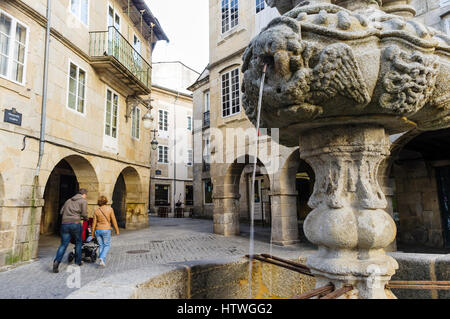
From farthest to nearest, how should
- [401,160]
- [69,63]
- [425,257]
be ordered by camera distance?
[401,160] → [69,63] → [425,257]

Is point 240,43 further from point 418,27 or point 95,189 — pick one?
point 418,27

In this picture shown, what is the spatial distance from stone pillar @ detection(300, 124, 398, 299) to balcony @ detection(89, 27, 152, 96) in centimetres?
884

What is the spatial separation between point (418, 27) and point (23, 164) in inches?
288

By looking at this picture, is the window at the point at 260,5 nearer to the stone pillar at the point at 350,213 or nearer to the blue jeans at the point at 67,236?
the blue jeans at the point at 67,236

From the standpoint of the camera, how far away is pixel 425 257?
102 inches

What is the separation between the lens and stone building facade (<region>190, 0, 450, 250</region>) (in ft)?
27.4

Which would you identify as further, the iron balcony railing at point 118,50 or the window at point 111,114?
the window at point 111,114

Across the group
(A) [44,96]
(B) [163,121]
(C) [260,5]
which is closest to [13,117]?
(A) [44,96]

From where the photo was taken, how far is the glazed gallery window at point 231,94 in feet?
35.1

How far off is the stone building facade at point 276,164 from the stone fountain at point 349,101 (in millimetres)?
5013

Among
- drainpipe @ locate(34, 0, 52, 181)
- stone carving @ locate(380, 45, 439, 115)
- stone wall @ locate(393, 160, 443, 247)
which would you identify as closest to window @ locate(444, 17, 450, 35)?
stone wall @ locate(393, 160, 443, 247)

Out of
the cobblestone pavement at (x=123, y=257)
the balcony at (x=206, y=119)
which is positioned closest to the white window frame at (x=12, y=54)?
the cobblestone pavement at (x=123, y=257)

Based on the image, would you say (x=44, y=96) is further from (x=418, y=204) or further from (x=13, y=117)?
(x=418, y=204)
